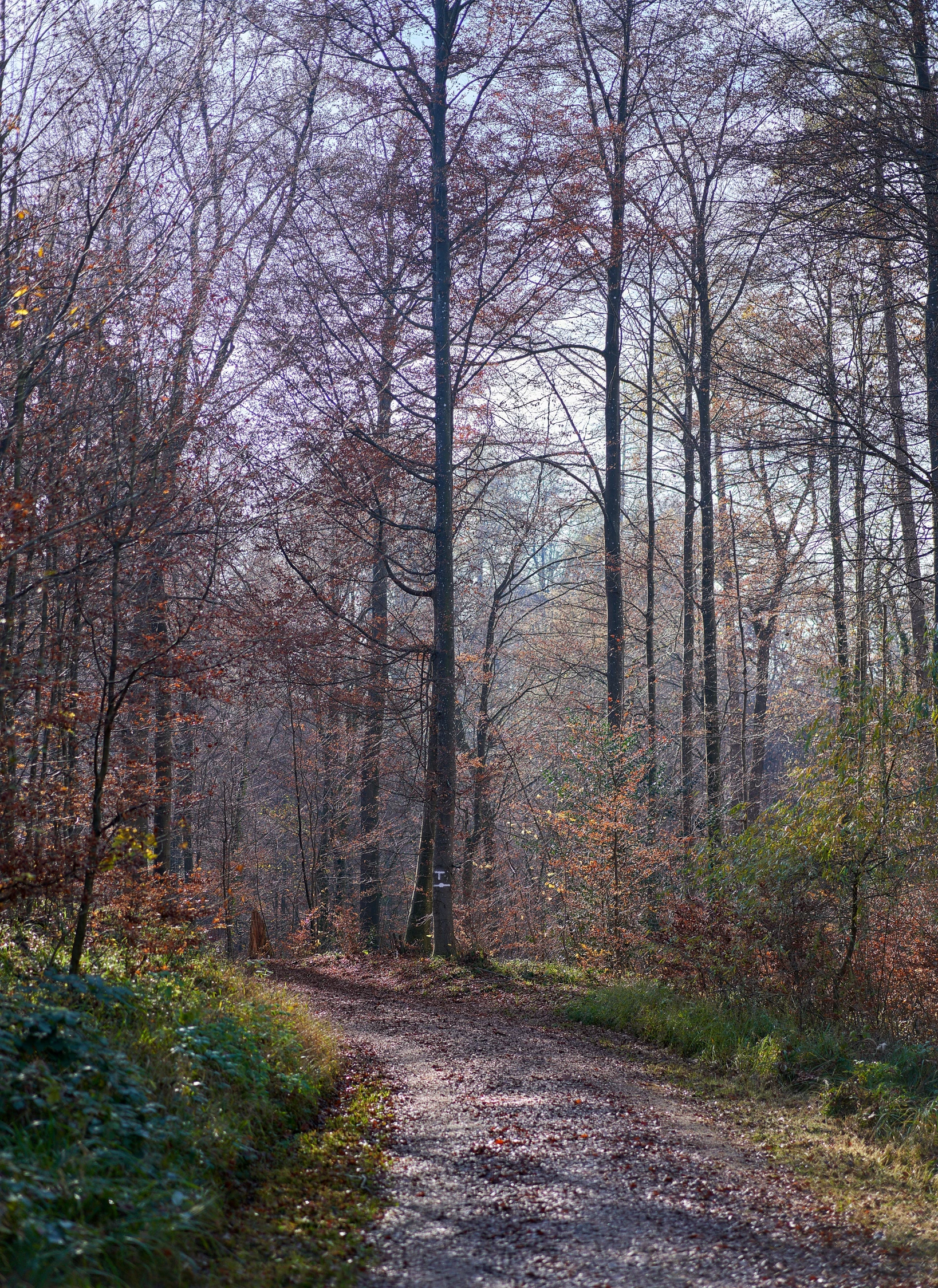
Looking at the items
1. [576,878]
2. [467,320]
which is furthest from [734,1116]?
[467,320]

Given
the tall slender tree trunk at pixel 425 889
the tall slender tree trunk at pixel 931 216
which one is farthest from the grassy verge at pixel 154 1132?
the tall slender tree trunk at pixel 425 889

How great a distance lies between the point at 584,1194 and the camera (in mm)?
5090

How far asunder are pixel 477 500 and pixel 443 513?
11.4 feet

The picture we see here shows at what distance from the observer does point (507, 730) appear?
20766 mm

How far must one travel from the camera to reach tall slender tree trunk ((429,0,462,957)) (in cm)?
1380

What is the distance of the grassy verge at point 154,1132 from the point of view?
3533mm

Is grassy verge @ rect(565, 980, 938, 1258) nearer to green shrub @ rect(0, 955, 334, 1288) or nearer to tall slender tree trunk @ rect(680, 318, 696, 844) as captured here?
green shrub @ rect(0, 955, 334, 1288)

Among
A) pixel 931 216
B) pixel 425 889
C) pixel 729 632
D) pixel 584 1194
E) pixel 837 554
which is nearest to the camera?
pixel 584 1194

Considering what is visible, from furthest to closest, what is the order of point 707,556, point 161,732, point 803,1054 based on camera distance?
point 707,556 → point 161,732 → point 803,1054

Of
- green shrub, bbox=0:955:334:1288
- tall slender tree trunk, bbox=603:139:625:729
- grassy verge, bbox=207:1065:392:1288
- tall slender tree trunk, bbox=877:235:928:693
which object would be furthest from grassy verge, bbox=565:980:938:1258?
tall slender tree trunk, bbox=603:139:625:729

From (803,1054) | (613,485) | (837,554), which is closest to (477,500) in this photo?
(613,485)

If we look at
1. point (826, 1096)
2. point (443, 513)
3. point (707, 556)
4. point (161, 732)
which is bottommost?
point (826, 1096)

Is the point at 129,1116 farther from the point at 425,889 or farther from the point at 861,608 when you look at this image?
the point at 425,889

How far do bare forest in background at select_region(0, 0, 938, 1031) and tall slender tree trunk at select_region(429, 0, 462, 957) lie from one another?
0.20 feet
